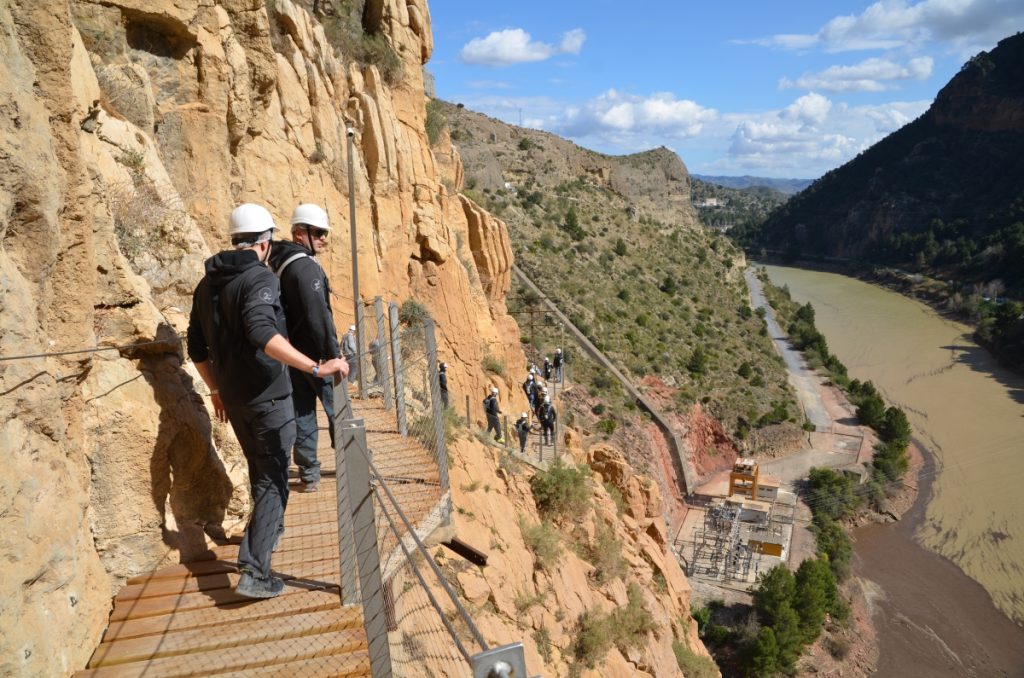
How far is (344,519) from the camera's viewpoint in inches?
142

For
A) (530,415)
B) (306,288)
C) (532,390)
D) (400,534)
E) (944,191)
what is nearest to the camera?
(306,288)

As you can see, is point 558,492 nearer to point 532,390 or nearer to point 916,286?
point 532,390

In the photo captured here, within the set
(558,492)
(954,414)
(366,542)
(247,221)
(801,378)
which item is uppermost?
(247,221)

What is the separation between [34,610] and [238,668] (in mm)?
964

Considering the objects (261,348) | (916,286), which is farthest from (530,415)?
(916,286)

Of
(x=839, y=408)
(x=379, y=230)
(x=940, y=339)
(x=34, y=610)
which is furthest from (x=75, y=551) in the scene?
(x=940, y=339)

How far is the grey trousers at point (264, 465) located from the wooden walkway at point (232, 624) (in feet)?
0.91

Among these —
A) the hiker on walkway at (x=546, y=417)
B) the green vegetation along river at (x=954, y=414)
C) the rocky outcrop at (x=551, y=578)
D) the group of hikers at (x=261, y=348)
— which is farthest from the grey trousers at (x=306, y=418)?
the green vegetation along river at (x=954, y=414)

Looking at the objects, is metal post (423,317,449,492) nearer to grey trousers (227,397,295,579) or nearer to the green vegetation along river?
grey trousers (227,397,295,579)

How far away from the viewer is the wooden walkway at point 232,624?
330 cm

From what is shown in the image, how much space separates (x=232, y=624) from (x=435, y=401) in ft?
8.63

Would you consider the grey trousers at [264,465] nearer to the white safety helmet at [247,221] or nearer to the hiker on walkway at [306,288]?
the hiker on walkway at [306,288]

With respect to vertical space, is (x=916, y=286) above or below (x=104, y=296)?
below

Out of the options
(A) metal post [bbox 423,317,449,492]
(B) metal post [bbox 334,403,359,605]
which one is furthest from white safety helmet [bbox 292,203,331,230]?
(A) metal post [bbox 423,317,449,492]
